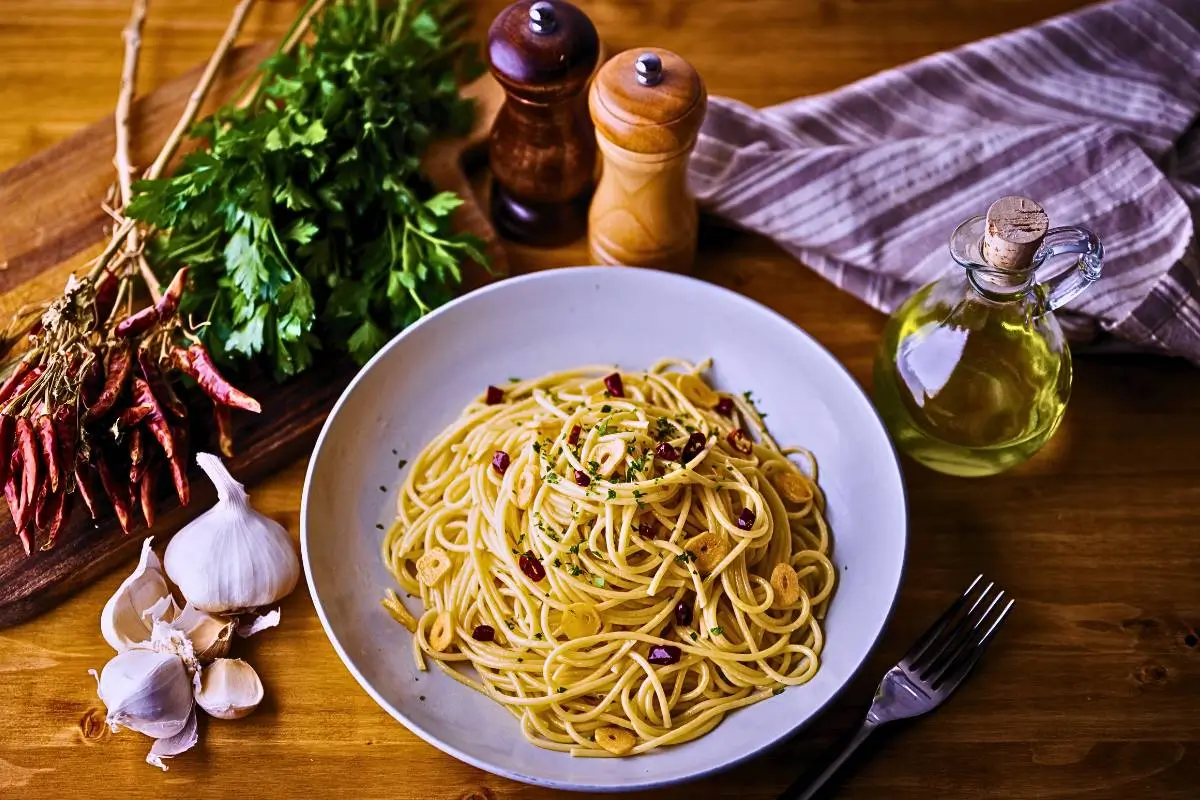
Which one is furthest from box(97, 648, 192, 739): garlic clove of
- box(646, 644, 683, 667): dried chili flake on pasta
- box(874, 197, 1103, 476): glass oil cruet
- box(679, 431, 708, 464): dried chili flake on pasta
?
box(874, 197, 1103, 476): glass oil cruet

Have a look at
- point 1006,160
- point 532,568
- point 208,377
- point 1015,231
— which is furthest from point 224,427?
point 1006,160

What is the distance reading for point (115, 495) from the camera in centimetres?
241

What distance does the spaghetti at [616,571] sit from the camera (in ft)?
7.39

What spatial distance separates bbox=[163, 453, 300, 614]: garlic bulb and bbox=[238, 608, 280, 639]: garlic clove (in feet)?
0.11

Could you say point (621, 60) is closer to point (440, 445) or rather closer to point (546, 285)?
point (546, 285)

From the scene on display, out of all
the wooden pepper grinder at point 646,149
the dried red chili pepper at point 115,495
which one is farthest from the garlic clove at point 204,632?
the wooden pepper grinder at point 646,149

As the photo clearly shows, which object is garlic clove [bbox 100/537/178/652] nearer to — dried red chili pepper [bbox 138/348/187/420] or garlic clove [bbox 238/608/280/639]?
garlic clove [bbox 238/608/280/639]

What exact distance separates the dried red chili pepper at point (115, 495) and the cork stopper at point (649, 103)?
1368mm

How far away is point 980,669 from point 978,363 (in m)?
0.69

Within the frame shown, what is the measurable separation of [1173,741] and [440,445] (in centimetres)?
176

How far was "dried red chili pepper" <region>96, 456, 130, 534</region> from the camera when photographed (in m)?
2.40

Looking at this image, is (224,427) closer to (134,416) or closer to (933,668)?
(134,416)

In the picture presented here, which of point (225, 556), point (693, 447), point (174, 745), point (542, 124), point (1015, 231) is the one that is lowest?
point (174, 745)

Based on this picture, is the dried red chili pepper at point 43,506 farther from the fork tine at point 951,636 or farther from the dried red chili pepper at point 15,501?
the fork tine at point 951,636
